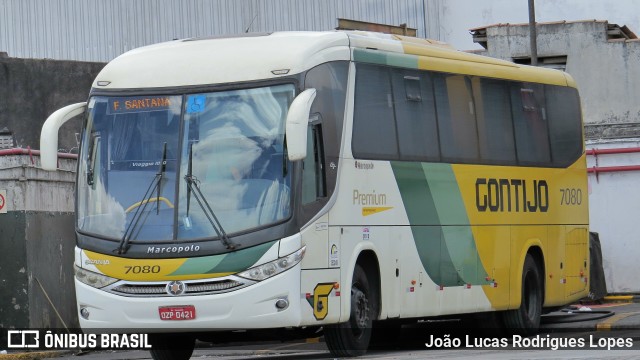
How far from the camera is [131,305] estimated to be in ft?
50.1

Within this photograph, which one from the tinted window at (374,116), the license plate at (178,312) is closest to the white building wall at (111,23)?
the tinted window at (374,116)

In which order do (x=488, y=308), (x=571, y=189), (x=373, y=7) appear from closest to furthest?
(x=488, y=308) → (x=571, y=189) → (x=373, y=7)

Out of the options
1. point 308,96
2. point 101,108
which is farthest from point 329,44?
point 101,108

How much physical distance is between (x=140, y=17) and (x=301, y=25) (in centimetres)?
471

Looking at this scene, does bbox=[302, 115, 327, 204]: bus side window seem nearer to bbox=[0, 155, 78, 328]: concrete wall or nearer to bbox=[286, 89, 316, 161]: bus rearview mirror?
bbox=[286, 89, 316, 161]: bus rearview mirror

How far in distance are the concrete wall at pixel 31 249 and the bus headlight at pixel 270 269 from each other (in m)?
6.93

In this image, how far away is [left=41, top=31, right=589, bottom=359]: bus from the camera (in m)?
15.1

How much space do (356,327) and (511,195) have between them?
4606 mm

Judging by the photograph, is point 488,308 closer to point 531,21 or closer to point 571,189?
point 571,189

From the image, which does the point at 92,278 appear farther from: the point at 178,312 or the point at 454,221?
the point at 454,221

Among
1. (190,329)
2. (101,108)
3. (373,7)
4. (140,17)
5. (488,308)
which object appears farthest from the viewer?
(373,7)

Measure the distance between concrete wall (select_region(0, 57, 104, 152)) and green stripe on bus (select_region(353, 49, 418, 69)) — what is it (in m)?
9.54

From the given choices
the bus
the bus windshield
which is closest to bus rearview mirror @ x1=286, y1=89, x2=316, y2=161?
the bus

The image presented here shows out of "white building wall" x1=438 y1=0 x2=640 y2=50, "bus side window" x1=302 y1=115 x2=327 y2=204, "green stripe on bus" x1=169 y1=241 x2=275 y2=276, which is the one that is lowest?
"green stripe on bus" x1=169 y1=241 x2=275 y2=276
